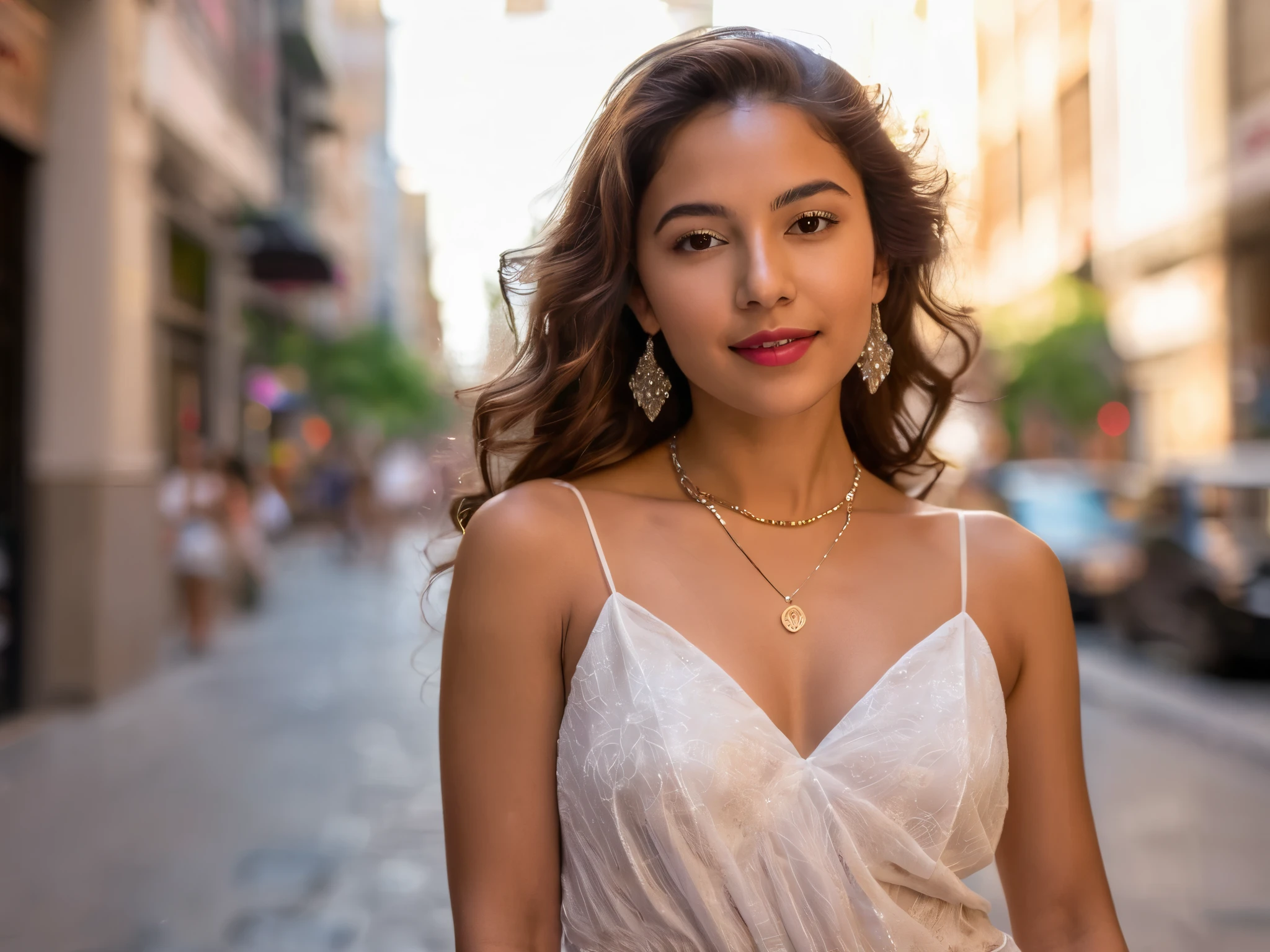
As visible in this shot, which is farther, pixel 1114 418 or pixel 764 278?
pixel 1114 418

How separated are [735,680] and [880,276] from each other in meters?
0.76

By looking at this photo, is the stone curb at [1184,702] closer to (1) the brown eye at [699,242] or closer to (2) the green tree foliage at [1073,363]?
(1) the brown eye at [699,242]

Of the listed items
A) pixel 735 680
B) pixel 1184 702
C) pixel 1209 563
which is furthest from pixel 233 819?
pixel 1209 563

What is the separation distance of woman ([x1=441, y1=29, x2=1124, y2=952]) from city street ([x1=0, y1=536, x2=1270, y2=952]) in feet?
2.26

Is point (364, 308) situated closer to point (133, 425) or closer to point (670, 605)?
point (133, 425)

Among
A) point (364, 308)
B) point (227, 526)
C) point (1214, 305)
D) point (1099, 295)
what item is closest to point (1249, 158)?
point (1214, 305)

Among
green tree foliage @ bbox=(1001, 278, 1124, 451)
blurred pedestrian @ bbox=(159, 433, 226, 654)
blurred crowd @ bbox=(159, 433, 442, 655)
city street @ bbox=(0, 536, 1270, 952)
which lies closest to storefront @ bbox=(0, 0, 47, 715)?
city street @ bbox=(0, 536, 1270, 952)

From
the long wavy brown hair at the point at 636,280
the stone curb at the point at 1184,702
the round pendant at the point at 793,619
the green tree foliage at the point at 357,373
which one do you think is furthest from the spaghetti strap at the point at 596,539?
the green tree foliage at the point at 357,373

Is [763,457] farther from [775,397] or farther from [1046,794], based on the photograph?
[1046,794]

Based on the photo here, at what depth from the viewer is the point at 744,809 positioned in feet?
5.98

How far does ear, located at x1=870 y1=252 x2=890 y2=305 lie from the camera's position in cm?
214

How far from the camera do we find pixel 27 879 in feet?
15.7

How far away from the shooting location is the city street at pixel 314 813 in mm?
4336

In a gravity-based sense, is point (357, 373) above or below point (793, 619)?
above
